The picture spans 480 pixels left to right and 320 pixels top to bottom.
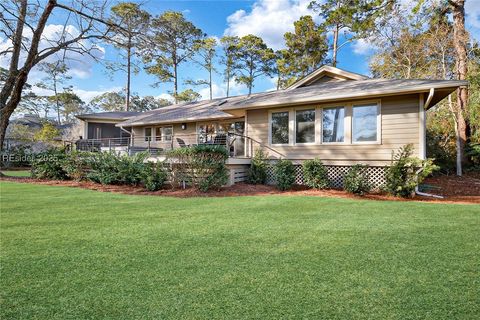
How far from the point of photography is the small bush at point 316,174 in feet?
29.7

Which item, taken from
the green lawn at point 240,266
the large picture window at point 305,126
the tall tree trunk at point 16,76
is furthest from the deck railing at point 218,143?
the green lawn at point 240,266

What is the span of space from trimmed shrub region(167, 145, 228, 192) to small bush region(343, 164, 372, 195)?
145 inches

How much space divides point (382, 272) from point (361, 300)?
0.65m

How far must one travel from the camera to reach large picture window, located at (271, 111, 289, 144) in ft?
34.6

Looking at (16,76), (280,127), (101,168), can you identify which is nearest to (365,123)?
(280,127)

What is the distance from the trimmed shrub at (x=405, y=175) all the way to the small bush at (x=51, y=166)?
477 inches

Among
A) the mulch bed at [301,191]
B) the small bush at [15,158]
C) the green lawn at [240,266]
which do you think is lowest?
the green lawn at [240,266]

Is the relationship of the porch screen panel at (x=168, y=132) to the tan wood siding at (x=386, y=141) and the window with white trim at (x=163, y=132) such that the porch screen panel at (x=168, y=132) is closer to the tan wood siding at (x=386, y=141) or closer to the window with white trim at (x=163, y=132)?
the window with white trim at (x=163, y=132)

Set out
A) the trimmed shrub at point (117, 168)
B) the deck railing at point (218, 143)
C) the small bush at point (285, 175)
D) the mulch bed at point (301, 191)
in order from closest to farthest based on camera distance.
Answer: the mulch bed at point (301, 191)
the small bush at point (285, 175)
the trimmed shrub at point (117, 168)
the deck railing at point (218, 143)

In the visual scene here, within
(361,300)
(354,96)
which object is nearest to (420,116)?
(354,96)

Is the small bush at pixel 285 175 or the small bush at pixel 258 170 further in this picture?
the small bush at pixel 258 170

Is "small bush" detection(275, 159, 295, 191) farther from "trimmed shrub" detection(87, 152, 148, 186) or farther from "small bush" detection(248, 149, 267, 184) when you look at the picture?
"trimmed shrub" detection(87, 152, 148, 186)

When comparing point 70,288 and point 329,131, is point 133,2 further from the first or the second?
point 70,288

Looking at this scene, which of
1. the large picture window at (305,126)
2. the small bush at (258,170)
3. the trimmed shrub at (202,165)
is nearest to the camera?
the trimmed shrub at (202,165)
